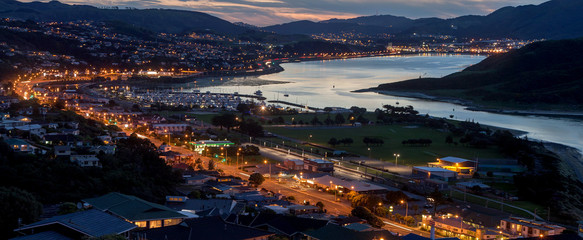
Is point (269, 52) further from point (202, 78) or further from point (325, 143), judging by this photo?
point (325, 143)

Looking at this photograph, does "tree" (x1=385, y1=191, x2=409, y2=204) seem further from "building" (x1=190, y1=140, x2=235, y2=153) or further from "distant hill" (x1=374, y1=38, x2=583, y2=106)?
"distant hill" (x1=374, y1=38, x2=583, y2=106)

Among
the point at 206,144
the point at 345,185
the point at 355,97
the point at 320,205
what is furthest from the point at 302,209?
the point at 355,97

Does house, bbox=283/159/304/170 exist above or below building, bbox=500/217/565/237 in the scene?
below

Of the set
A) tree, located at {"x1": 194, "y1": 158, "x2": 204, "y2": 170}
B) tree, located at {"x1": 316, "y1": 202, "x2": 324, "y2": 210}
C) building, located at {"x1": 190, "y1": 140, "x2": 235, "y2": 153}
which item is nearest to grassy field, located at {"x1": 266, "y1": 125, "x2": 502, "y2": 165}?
building, located at {"x1": 190, "y1": 140, "x2": 235, "y2": 153}

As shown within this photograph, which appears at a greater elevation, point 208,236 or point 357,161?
point 208,236

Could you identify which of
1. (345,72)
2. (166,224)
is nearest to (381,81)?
(345,72)

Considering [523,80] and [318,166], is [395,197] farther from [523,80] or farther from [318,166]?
[523,80]
